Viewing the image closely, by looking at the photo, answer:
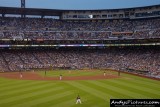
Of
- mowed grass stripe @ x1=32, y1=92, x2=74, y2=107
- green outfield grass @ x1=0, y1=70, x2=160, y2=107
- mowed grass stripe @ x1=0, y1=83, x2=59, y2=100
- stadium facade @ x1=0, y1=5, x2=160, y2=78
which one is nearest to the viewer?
mowed grass stripe @ x1=32, y1=92, x2=74, y2=107

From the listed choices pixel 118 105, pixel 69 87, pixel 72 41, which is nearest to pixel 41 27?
pixel 72 41

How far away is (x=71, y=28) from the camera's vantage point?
8412 centimetres

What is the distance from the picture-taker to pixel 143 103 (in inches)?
516

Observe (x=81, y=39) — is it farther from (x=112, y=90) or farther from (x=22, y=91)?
(x=22, y=91)

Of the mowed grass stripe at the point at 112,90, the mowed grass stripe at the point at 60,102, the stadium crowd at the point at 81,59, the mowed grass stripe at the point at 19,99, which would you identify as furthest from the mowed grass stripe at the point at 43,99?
the stadium crowd at the point at 81,59

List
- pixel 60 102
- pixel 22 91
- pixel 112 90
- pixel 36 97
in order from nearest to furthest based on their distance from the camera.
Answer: pixel 60 102 < pixel 36 97 < pixel 22 91 < pixel 112 90

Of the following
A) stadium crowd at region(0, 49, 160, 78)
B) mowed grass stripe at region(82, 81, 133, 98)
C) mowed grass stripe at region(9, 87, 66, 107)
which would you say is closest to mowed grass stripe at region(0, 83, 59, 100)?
mowed grass stripe at region(9, 87, 66, 107)

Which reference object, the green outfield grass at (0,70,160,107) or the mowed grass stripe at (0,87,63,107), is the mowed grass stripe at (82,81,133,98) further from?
the mowed grass stripe at (0,87,63,107)

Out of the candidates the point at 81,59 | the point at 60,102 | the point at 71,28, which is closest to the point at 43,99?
the point at 60,102

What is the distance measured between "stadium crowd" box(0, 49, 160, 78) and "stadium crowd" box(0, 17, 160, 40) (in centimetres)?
542

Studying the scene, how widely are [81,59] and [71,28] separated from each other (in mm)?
12702

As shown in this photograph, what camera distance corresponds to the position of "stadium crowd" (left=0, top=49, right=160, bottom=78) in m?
67.8

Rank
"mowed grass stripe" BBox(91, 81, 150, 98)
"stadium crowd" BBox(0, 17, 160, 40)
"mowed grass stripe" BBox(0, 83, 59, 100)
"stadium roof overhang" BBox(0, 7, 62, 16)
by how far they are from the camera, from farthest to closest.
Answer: "stadium roof overhang" BBox(0, 7, 62, 16) → "stadium crowd" BBox(0, 17, 160, 40) → "mowed grass stripe" BBox(0, 83, 59, 100) → "mowed grass stripe" BBox(91, 81, 150, 98)

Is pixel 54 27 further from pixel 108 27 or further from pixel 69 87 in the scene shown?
pixel 69 87
